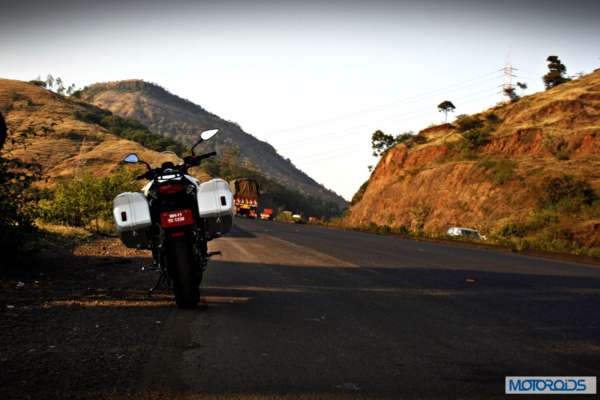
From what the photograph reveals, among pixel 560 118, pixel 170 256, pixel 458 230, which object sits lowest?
pixel 458 230

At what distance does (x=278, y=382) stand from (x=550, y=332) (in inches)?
133

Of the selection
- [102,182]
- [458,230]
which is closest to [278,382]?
[102,182]

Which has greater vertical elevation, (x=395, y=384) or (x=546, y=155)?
(x=546, y=155)

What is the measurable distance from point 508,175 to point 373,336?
4060 centimetres

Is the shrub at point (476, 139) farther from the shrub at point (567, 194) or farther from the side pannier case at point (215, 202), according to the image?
the side pannier case at point (215, 202)

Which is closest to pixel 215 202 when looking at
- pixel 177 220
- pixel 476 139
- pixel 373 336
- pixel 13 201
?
pixel 177 220

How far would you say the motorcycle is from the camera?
692 centimetres

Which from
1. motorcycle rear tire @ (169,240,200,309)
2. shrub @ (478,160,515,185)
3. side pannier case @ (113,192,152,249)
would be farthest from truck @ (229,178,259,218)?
motorcycle rear tire @ (169,240,200,309)

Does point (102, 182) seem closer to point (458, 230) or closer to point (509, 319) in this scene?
point (509, 319)

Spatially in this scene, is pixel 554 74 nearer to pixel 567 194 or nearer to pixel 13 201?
pixel 567 194

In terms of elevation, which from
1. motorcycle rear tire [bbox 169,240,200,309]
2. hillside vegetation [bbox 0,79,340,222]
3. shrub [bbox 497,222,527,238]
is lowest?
shrub [bbox 497,222,527,238]

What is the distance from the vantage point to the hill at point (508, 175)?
36.6 m

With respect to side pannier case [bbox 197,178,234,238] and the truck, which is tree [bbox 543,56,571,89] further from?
side pannier case [bbox 197,178,234,238]

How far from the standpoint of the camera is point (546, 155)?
46781 millimetres
